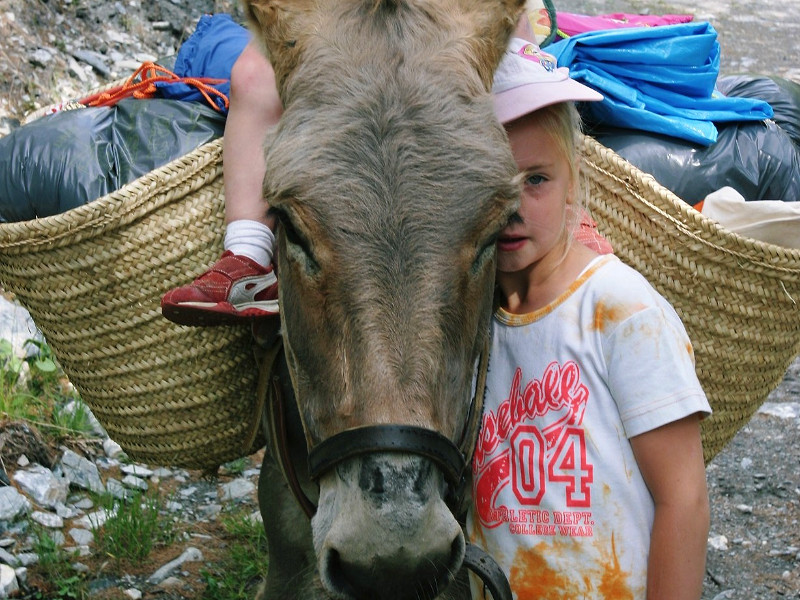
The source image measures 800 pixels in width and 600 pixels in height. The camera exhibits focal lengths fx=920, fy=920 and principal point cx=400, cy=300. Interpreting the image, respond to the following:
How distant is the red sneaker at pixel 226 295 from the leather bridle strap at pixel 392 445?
681 millimetres

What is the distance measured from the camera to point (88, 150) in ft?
10.6

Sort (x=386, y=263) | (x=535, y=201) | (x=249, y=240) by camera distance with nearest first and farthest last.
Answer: (x=386, y=263), (x=535, y=201), (x=249, y=240)

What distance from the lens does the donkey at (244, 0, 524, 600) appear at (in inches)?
78.2

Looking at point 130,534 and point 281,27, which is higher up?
point 281,27

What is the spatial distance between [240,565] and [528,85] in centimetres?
278

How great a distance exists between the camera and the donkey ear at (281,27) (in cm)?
249

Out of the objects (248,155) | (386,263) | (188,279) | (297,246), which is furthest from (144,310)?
(386,263)

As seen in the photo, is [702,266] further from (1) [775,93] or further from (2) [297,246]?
(1) [775,93]

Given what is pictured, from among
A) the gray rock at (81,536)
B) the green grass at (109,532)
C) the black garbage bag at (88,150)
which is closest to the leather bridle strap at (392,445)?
the black garbage bag at (88,150)

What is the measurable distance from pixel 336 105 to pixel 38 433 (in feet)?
10.6

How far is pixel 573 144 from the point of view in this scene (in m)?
2.62

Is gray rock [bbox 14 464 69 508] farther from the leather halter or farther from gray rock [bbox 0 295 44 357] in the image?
the leather halter

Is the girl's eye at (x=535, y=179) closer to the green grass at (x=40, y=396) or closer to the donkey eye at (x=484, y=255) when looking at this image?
the donkey eye at (x=484, y=255)

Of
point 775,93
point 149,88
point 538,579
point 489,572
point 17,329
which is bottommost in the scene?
point 17,329
